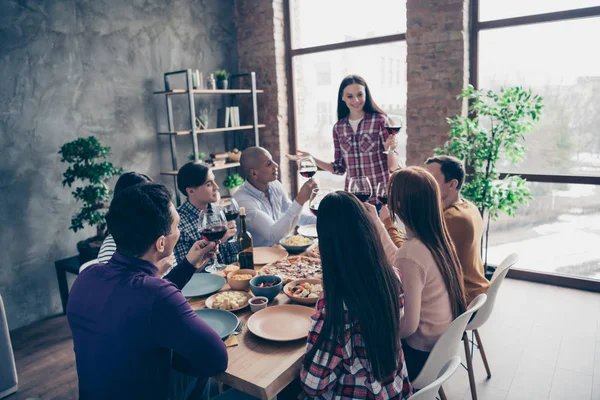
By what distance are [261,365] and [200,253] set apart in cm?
51

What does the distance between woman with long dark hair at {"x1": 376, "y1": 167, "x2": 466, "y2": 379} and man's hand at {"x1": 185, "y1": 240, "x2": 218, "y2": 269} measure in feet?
2.23

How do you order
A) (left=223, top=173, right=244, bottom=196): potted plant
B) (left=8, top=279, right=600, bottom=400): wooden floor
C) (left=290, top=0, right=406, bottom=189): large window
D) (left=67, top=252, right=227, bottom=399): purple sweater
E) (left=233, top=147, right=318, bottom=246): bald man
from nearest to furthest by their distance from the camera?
(left=67, top=252, right=227, bottom=399): purple sweater, (left=8, top=279, right=600, bottom=400): wooden floor, (left=233, top=147, right=318, bottom=246): bald man, (left=290, top=0, right=406, bottom=189): large window, (left=223, top=173, right=244, bottom=196): potted plant

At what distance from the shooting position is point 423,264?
1610 mm

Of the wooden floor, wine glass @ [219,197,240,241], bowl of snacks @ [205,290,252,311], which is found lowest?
the wooden floor

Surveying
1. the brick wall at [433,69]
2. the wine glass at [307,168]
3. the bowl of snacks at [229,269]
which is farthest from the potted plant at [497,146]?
the bowl of snacks at [229,269]

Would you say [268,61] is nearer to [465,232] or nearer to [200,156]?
[200,156]

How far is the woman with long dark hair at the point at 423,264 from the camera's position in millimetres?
1593

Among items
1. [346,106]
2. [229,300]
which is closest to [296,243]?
[229,300]

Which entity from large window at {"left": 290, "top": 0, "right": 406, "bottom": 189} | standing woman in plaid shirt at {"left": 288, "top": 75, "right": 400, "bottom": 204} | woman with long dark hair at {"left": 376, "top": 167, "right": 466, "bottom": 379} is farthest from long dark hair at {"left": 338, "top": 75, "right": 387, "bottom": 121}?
woman with long dark hair at {"left": 376, "top": 167, "right": 466, "bottom": 379}

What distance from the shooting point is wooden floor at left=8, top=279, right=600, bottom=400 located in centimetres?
240

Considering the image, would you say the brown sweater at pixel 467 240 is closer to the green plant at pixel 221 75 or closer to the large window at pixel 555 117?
the large window at pixel 555 117

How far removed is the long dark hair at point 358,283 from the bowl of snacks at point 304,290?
0.35 metres

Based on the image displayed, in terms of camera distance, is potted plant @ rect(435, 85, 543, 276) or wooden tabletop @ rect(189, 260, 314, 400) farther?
potted plant @ rect(435, 85, 543, 276)

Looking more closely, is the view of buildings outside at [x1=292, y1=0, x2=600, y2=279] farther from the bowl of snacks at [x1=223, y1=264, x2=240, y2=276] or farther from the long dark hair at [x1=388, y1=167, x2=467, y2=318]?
the bowl of snacks at [x1=223, y1=264, x2=240, y2=276]
